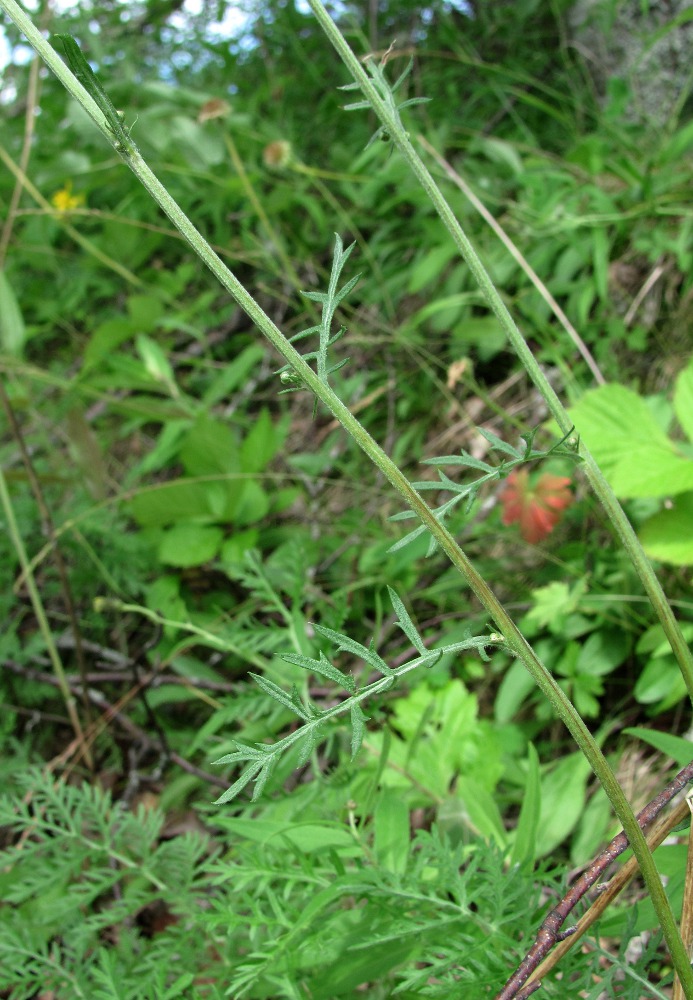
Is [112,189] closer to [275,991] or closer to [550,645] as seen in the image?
[550,645]

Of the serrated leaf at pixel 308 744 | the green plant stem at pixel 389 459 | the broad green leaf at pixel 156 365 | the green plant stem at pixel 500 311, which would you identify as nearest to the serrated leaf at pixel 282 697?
the serrated leaf at pixel 308 744

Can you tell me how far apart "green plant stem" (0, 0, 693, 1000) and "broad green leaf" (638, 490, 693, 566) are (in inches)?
26.2

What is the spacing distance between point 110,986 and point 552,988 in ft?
1.18

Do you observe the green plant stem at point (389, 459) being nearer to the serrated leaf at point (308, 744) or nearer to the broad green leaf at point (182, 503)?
the serrated leaf at point (308, 744)

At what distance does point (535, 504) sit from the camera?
1312 millimetres

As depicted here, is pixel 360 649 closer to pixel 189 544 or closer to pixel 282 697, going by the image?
pixel 282 697

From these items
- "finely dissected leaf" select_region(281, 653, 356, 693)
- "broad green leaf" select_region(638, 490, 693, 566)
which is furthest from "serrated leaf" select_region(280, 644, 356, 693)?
"broad green leaf" select_region(638, 490, 693, 566)

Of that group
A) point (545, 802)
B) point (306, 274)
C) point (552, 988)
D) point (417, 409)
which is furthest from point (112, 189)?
point (552, 988)

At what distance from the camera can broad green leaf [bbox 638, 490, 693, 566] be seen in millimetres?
1090

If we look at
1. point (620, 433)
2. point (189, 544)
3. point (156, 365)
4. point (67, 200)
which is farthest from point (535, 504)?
point (67, 200)

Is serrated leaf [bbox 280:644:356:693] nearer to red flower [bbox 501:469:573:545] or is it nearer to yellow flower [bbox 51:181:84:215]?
red flower [bbox 501:469:573:545]

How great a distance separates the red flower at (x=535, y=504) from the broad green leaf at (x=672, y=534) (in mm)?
165

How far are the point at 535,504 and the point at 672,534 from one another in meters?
0.24

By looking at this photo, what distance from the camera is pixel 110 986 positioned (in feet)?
2.16
